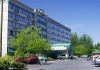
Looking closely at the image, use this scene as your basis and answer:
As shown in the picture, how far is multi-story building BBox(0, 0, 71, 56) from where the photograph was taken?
257ft

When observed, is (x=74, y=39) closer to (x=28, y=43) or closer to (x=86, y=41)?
(x=86, y=41)

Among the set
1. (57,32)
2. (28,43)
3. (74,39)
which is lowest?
(28,43)

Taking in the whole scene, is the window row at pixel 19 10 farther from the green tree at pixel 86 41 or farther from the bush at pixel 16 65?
the green tree at pixel 86 41

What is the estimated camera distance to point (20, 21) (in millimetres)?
88062

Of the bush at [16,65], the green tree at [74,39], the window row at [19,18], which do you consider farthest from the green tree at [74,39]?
the bush at [16,65]

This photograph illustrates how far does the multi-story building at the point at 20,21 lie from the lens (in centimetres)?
7831

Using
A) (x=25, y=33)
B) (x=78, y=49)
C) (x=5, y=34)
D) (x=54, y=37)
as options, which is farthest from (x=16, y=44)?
(x=78, y=49)

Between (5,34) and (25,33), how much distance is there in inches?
626

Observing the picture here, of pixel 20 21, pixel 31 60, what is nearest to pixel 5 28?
pixel 20 21

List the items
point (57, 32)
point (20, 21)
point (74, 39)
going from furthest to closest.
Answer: point (74, 39), point (57, 32), point (20, 21)

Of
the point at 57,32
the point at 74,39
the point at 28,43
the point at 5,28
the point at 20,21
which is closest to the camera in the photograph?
the point at 28,43

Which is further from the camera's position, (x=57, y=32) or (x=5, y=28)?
(x=57, y=32)

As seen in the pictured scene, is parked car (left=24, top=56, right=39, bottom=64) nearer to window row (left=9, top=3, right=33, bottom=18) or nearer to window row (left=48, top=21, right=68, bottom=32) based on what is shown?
window row (left=9, top=3, right=33, bottom=18)

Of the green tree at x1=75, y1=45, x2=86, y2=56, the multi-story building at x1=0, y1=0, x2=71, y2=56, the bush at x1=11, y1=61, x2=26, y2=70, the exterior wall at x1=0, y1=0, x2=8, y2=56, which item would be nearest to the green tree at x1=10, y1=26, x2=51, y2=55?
the multi-story building at x1=0, y1=0, x2=71, y2=56
